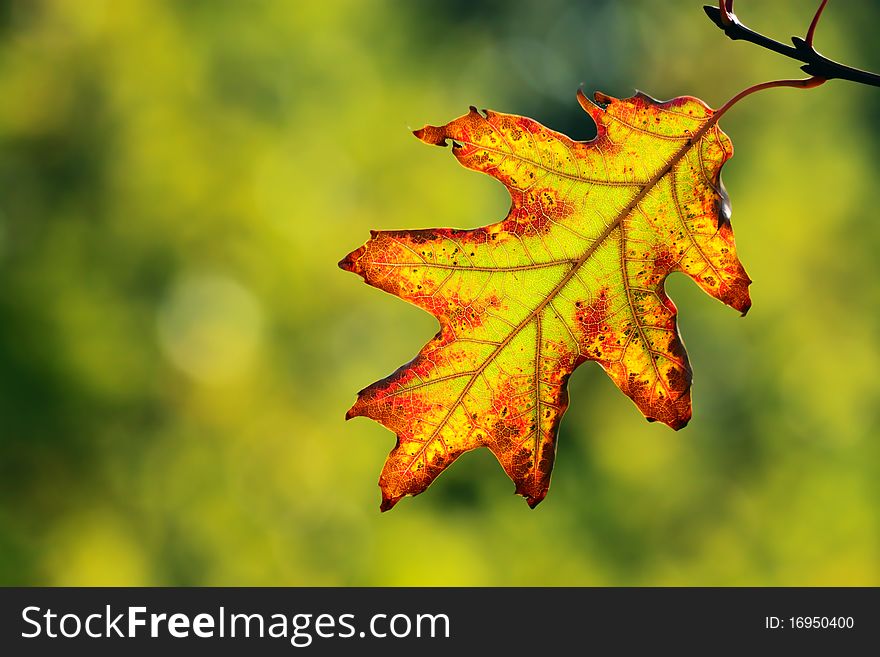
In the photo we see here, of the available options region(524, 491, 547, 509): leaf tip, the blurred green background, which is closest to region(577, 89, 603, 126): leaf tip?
region(524, 491, 547, 509): leaf tip

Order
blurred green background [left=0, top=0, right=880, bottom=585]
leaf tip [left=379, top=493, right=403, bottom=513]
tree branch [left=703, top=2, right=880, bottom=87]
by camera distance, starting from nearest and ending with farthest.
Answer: tree branch [left=703, top=2, right=880, bottom=87], leaf tip [left=379, top=493, right=403, bottom=513], blurred green background [left=0, top=0, right=880, bottom=585]

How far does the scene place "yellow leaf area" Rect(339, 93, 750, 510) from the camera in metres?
1.19

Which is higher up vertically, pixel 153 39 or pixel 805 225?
pixel 153 39

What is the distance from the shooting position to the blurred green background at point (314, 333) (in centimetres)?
1079

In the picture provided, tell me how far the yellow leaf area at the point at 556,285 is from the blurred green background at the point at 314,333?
9006 millimetres

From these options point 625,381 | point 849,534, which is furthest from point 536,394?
point 849,534

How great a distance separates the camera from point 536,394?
1.22 meters

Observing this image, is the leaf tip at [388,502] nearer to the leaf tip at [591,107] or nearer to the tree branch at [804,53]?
the leaf tip at [591,107]

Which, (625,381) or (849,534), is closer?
(625,381)

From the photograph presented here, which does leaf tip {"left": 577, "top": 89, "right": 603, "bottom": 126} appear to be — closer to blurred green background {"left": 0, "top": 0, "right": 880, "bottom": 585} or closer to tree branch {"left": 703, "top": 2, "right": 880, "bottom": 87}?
tree branch {"left": 703, "top": 2, "right": 880, "bottom": 87}

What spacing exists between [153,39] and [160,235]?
242cm

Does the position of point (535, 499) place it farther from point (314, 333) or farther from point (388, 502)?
point (314, 333)

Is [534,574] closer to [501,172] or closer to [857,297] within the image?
[857,297]

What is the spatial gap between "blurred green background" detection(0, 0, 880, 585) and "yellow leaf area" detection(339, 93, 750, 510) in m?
9.01
